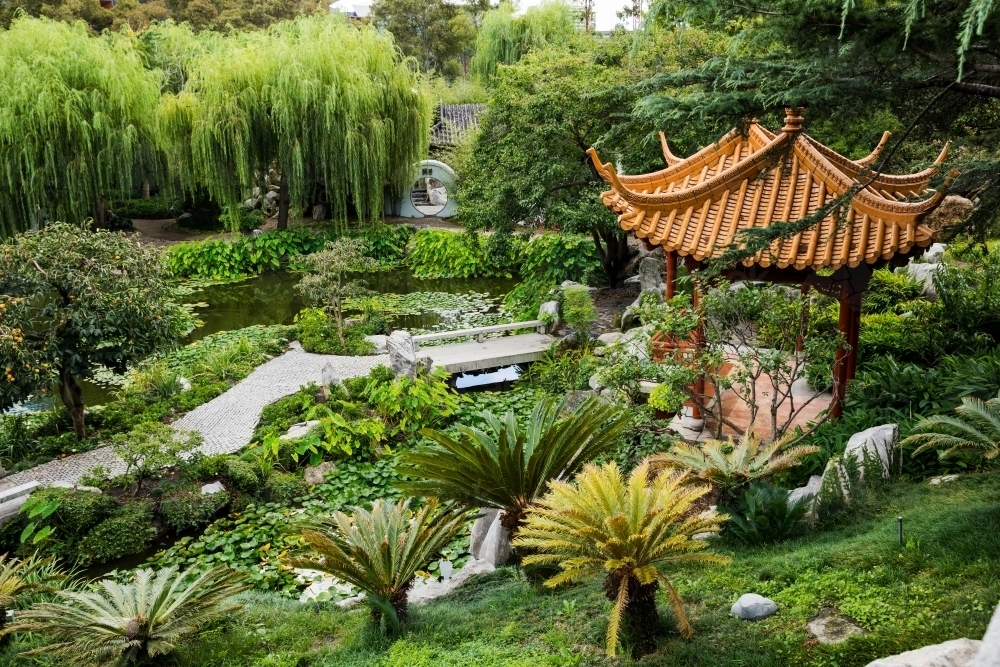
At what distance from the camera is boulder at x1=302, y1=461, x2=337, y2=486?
9.02 metres

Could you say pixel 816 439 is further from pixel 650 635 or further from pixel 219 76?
pixel 219 76

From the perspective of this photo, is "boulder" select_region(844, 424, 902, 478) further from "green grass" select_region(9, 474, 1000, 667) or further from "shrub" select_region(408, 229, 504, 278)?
"shrub" select_region(408, 229, 504, 278)

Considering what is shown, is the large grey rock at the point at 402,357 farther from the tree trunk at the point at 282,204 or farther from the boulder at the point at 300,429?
the tree trunk at the point at 282,204

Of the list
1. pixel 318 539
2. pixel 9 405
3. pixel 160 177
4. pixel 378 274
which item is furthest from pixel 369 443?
pixel 160 177

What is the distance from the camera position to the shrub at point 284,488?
8.64m

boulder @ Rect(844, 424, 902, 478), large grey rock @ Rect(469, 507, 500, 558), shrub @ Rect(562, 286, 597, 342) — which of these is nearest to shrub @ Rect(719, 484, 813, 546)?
boulder @ Rect(844, 424, 902, 478)

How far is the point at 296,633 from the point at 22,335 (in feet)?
16.8

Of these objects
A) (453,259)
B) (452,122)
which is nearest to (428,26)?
(452,122)

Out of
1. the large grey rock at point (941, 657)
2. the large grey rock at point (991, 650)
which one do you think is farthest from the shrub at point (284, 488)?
the large grey rock at point (991, 650)

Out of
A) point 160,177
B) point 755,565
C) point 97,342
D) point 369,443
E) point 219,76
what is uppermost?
point 219,76

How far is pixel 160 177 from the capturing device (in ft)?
73.2

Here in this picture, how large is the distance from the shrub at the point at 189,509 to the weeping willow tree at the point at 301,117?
41.7 feet

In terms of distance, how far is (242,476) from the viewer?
859 cm

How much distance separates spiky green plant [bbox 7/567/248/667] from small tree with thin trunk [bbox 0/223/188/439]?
3973 millimetres
